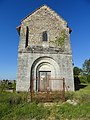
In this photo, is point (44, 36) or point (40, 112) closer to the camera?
point (40, 112)

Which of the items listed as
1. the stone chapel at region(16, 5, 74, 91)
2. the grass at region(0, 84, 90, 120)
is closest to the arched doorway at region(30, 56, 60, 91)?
the stone chapel at region(16, 5, 74, 91)

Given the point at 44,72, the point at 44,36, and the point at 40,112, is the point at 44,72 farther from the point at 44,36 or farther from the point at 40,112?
the point at 40,112

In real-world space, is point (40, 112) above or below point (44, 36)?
below

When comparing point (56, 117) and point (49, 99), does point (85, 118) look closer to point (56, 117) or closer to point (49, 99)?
point (56, 117)

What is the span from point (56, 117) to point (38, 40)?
1177 cm

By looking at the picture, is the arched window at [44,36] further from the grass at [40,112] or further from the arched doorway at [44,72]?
A: the grass at [40,112]

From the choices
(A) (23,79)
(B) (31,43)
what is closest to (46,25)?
(B) (31,43)

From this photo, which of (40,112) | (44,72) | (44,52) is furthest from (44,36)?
(40,112)

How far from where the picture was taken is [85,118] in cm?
817

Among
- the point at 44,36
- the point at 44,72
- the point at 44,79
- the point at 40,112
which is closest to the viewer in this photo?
the point at 40,112

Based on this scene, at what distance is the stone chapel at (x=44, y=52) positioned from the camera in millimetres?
16892

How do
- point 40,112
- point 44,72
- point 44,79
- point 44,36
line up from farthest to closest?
point 44,36 < point 44,72 < point 44,79 < point 40,112

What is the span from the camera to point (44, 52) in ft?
58.1

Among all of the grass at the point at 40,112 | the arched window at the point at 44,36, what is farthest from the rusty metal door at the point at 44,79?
the grass at the point at 40,112
